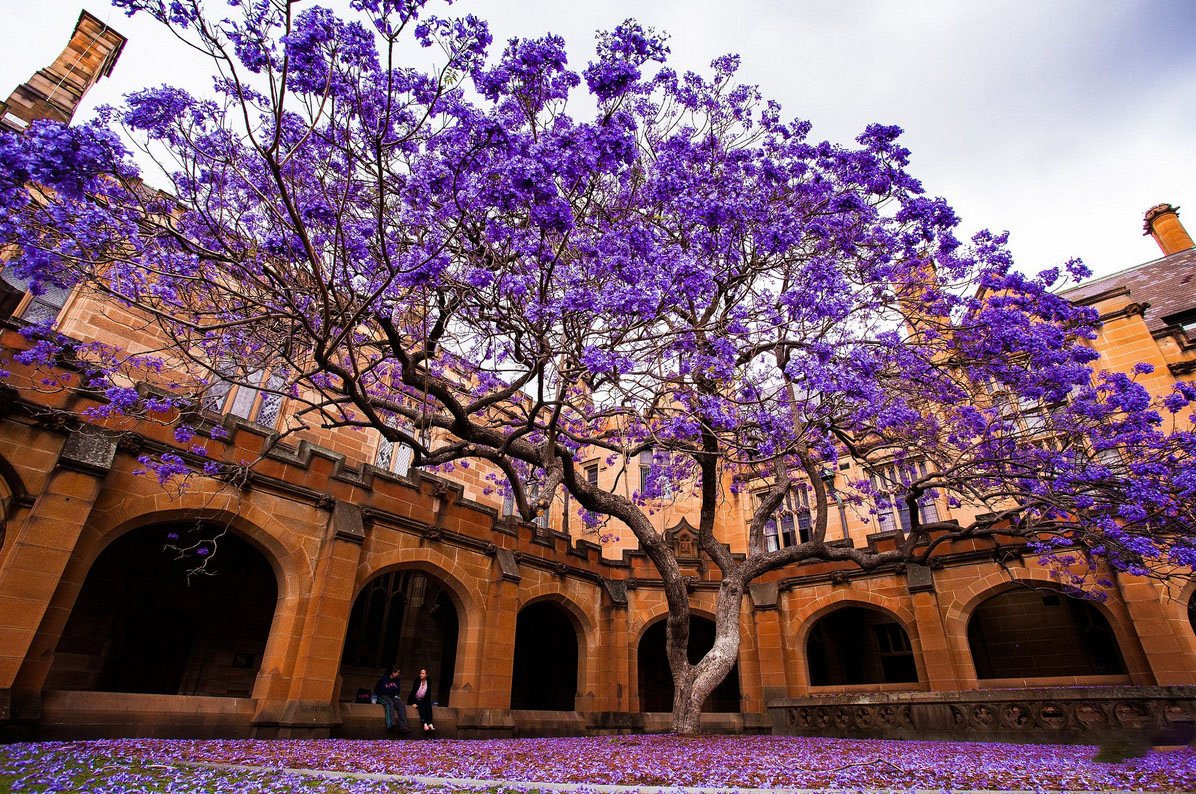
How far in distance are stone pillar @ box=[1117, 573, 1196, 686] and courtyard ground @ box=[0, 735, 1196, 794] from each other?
5.48 meters

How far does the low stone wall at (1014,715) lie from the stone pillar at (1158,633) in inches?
165

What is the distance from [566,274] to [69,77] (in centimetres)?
1618

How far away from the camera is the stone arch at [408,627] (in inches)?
496

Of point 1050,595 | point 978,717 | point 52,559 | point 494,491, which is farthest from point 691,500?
point 52,559

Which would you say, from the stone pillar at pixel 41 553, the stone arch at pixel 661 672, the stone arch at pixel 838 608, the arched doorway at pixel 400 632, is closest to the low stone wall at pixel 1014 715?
the stone arch at pixel 838 608

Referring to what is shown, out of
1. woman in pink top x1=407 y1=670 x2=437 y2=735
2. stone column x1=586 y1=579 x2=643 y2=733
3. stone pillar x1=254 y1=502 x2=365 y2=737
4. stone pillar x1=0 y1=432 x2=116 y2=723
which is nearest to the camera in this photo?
stone pillar x1=0 y1=432 x2=116 y2=723

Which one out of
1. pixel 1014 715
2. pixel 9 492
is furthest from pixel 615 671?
pixel 9 492

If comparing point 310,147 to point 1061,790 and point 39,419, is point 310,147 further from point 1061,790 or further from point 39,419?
point 1061,790

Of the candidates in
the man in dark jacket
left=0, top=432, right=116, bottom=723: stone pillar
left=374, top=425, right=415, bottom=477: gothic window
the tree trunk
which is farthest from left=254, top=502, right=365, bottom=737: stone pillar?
the tree trunk

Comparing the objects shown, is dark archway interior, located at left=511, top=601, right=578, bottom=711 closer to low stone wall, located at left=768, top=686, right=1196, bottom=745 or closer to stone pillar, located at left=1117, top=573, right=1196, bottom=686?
A: low stone wall, located at left=768, top=686, right=1196, bottom=745

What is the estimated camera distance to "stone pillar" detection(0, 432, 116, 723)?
733 centimetres

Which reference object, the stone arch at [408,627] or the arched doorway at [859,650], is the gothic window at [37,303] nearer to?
the stone arch at [408,627]

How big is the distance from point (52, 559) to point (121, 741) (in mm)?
2550

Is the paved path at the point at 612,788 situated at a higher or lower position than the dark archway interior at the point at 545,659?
lower
